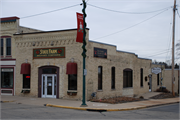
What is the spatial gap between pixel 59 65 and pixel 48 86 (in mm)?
2308

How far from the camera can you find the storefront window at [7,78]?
71.2 ft

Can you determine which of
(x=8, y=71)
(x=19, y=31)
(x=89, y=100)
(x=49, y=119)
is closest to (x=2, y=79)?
(x=8, y=71)

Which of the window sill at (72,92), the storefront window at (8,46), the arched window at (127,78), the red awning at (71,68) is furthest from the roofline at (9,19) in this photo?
the arched window at (127,78)

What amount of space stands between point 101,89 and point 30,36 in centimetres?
859

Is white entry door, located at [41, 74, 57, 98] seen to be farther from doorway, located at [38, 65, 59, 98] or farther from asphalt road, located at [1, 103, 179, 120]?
asphalt road, located at [1, 103, 179, 120]

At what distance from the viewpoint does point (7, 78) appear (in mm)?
21922

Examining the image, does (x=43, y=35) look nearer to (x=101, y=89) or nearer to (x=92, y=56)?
(x=92, y=56)

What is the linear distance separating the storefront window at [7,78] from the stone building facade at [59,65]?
2.30 ft

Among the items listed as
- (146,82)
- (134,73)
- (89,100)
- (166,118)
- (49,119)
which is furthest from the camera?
(146,82)

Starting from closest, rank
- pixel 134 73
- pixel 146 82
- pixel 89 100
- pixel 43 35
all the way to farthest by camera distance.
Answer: pixel 89 100, pixel 43 35, pixel 134 73, pixel 146 82

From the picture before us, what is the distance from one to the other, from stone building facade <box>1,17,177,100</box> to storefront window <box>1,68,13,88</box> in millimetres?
702

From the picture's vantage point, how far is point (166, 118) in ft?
37.0

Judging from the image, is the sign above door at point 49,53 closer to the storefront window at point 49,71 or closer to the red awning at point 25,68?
the red awning at point 25,68

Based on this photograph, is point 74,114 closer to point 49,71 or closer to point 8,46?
point 49,71
